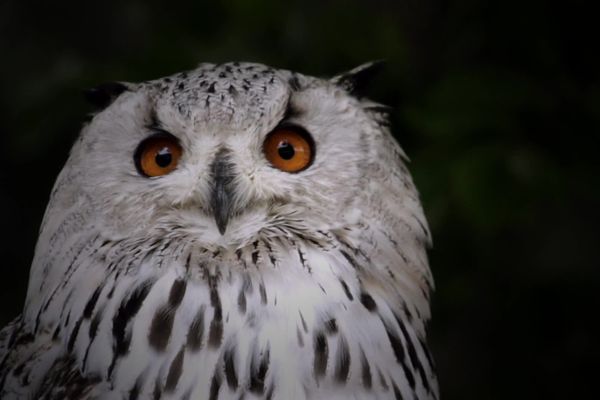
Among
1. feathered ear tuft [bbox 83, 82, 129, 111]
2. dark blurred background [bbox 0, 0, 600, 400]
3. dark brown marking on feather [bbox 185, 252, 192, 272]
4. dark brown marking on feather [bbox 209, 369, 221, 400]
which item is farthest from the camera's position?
dark blurred background [bbox 0, 0, 600, 400]

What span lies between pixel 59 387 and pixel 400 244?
72 centimetres

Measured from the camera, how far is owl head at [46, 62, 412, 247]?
1.66 meters

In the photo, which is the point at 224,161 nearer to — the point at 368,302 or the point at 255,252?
the point at 255,252

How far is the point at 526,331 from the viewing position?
7.95 ft

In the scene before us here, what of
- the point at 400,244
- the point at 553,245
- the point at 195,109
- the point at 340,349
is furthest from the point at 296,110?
the point at 553,245

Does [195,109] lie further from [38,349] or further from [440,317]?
[440,317]

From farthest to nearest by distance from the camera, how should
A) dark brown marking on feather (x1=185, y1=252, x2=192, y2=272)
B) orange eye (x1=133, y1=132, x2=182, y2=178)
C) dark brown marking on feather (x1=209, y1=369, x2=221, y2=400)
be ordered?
orange eye (x1=133, y1=132, x2=182, y2=178)
dark brown marking on feather (x1=185, y1=252, x2=192, y2=272)
dark brown marking on feather (x1=209, y1=369, x2=221, y2=400)

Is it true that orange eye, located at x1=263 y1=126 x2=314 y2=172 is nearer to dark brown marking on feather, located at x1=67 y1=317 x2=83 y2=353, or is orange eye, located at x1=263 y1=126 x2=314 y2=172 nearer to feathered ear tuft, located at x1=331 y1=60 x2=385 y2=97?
feathered ear tuft, located at x1=331 y1=60 x2=385 y2=97

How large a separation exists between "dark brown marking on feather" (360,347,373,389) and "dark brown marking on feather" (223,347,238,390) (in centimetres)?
24

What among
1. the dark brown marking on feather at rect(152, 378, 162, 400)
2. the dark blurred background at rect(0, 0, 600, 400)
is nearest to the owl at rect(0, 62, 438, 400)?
the dark brown marking on feather at rect(152, 378, 162, 400)

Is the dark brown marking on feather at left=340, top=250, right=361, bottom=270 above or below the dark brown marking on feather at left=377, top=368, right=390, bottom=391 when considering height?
above

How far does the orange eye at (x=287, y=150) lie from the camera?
1719mm

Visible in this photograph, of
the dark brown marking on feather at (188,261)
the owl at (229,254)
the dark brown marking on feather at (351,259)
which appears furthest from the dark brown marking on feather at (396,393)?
the dark brown marking on feather at (188,261)

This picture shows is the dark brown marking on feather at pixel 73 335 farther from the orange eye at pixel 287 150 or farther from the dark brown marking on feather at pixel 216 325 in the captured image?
the orange eye at pixel 287 150
